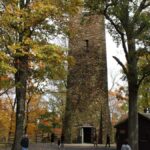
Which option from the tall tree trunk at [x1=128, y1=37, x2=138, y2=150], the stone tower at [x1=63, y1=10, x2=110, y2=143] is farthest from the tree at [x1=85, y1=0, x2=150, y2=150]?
the stone tower at [x1=63, y1=10, x2=110, y2=143]

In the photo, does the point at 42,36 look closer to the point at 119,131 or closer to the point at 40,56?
the point at 40,56

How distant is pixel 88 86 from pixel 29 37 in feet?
79.6

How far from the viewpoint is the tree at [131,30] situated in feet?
89.0

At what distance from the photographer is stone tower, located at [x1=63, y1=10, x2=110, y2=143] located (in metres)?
50.0

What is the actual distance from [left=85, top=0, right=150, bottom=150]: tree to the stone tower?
20.7 metres

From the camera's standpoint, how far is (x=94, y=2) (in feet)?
91.7

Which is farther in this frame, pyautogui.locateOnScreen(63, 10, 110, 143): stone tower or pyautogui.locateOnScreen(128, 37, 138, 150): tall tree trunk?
pyautogui.locateOnScreen(63, 10, 110, 143): stone tower

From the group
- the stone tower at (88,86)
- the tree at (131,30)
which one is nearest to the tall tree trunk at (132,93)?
the tree at (131,30)

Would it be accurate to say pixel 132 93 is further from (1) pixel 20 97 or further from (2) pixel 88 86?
(2) pixel 88 86

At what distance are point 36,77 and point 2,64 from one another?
5.52 metres

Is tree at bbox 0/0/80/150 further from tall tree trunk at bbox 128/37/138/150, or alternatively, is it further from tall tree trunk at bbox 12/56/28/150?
tall tree trunk at bbox 128/37/138/150

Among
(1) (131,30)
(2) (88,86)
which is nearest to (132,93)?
(1) (131,30)

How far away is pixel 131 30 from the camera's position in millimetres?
27672

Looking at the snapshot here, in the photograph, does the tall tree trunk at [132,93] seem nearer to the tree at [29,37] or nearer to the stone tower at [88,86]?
the tree at [29,37]
